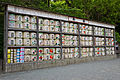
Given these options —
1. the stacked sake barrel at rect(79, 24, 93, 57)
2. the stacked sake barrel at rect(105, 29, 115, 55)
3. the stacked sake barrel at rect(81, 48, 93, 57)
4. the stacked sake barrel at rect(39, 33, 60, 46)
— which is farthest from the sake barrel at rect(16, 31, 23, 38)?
the stacked sake barrel at rect(105, 29, 115, 55)

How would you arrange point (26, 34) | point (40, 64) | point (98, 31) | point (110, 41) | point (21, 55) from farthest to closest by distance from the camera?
point (110, 41) → point (98, 31) → point (40, 64) → point (26, 34) → point (21, 55)

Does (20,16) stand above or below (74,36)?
above

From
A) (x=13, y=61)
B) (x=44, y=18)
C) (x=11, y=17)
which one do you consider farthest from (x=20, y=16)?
(x=13, y=61)

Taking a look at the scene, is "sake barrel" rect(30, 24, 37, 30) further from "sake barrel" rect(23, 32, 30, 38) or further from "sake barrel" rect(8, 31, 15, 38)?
"sake barrel" rect(8, 31, 15, 38)

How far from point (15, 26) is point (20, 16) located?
70cm

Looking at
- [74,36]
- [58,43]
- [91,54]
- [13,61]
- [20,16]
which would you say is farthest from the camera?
[91,54]

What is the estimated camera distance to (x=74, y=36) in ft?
35.3

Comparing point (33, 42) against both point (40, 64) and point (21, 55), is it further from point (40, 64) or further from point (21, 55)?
point (40, 64)

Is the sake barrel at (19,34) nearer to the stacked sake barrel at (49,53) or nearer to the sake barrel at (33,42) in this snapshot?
the sake barrel at (33,42)

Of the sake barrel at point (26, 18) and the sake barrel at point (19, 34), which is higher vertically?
the sake barrel at point (26, 18)

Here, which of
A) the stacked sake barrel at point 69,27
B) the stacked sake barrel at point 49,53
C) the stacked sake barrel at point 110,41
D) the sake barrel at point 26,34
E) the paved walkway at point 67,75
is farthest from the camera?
the stacked sake barrel at point 110,41

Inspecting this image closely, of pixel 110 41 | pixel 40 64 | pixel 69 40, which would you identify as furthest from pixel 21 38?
pixel 110 41

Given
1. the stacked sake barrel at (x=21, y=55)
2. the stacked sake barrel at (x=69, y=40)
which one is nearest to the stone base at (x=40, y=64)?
the stacked sake barrel at (x=21, y=55)

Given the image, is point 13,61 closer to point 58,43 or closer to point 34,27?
point 34,27
